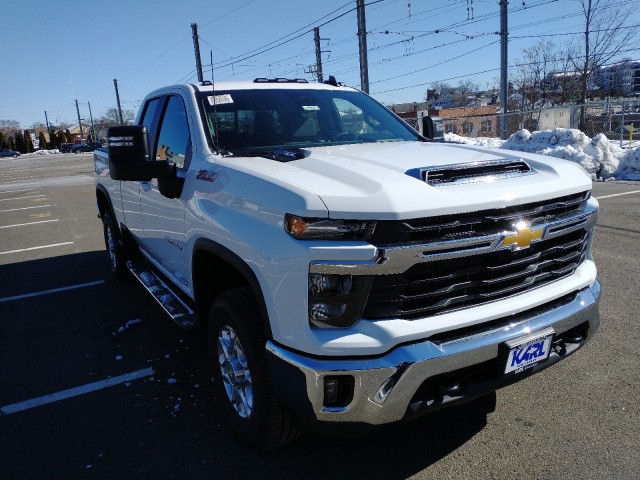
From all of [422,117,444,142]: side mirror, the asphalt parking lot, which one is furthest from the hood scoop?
[422,117,444,142]: side mirror

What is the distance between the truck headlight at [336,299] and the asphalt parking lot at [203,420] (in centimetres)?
94

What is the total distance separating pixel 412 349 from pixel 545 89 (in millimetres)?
44000

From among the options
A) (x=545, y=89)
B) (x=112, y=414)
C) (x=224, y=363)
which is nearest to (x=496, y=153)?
(x=224, y=363)

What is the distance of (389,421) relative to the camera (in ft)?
6.94

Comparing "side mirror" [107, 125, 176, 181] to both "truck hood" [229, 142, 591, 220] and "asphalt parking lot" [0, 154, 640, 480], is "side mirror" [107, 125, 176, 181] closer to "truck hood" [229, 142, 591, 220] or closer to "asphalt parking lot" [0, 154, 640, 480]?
"truck hood" [229, 142, 591, 220]

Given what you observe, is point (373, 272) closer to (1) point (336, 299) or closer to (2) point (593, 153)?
(1) point (336, 299)

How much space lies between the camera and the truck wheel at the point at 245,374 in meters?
2.39

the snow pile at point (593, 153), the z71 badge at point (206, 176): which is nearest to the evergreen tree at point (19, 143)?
the snow pile at point (593, 153)

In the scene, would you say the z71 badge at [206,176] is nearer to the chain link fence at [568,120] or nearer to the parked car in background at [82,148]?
the chain link fence at [568,120]

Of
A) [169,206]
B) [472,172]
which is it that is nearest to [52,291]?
[169,206]

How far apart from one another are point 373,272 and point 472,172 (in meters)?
0.82

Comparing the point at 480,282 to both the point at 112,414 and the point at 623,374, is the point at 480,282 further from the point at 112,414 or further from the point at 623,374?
the point at 112,414

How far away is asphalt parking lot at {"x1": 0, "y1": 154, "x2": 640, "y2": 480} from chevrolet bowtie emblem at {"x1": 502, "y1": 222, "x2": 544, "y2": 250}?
3.70ft

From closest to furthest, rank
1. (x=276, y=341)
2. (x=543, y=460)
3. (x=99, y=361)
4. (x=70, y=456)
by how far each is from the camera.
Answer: (x=276, y=341) → (x=543, y=460) → (x=70, y=456) → (x=99, y=361)
